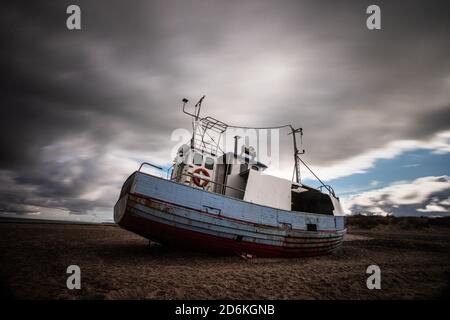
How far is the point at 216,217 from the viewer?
28.6 feet

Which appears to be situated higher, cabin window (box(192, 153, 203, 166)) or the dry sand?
cabin window (box(192, 153, 203, 166))

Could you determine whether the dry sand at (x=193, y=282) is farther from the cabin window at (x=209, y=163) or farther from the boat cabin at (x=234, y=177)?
the cabin window at (x=209, y=163)

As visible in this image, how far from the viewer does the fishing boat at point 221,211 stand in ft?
26.4

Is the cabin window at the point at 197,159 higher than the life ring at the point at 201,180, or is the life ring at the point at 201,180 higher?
the cabin window at the point at 197,159

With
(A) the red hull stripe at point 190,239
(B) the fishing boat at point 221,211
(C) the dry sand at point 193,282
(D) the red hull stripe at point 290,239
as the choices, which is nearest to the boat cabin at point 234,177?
(B) the fishing boat at point 221,211

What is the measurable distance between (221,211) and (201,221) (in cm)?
94

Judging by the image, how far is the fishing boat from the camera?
8055 mm

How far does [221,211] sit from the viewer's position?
348 inches

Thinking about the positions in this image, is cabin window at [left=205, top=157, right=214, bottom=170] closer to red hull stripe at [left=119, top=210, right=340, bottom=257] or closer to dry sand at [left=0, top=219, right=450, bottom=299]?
red hull stripe at [left=119, top=210, right=340, bottom=257]

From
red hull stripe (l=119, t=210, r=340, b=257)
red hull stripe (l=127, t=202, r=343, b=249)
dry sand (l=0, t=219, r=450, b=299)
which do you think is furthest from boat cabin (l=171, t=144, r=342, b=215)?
dry sand (l=0, t=219, r=450, b=299)

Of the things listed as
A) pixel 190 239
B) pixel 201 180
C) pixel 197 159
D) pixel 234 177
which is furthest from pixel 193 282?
pixel 234 177

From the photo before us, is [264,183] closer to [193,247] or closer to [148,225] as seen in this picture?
[193,247]
